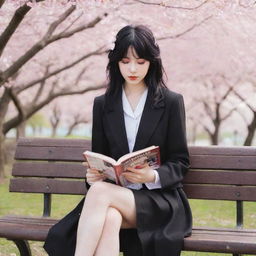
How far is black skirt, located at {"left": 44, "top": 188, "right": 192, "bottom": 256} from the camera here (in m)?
3.18

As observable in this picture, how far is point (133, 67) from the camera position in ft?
11.3

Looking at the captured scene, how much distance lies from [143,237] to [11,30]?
2.96m

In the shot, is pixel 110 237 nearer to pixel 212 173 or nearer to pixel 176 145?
pixel 176 145

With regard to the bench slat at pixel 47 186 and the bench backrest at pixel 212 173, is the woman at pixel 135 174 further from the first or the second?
the bench slat at pixel 47 186

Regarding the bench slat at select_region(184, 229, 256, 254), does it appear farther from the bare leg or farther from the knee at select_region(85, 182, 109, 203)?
the knee at select_region(85, 182, 109, 203)

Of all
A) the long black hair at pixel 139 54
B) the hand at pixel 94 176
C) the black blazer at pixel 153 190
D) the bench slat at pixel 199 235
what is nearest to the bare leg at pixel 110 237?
the black blazer at pixel 153 190

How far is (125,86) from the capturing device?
12.1 ft

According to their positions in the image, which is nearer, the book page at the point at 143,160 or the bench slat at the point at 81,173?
the book page at the point at 143,160

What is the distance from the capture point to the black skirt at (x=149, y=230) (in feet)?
10.4

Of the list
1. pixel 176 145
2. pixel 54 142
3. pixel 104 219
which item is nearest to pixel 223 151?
pixel 176 145

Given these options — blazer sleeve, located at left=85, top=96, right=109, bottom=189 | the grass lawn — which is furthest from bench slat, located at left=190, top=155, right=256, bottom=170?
the grass lawn

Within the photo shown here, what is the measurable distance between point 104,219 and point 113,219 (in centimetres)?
6

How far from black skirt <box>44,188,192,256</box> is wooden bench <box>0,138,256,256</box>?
10cm

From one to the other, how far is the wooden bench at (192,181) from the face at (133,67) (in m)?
0.71
